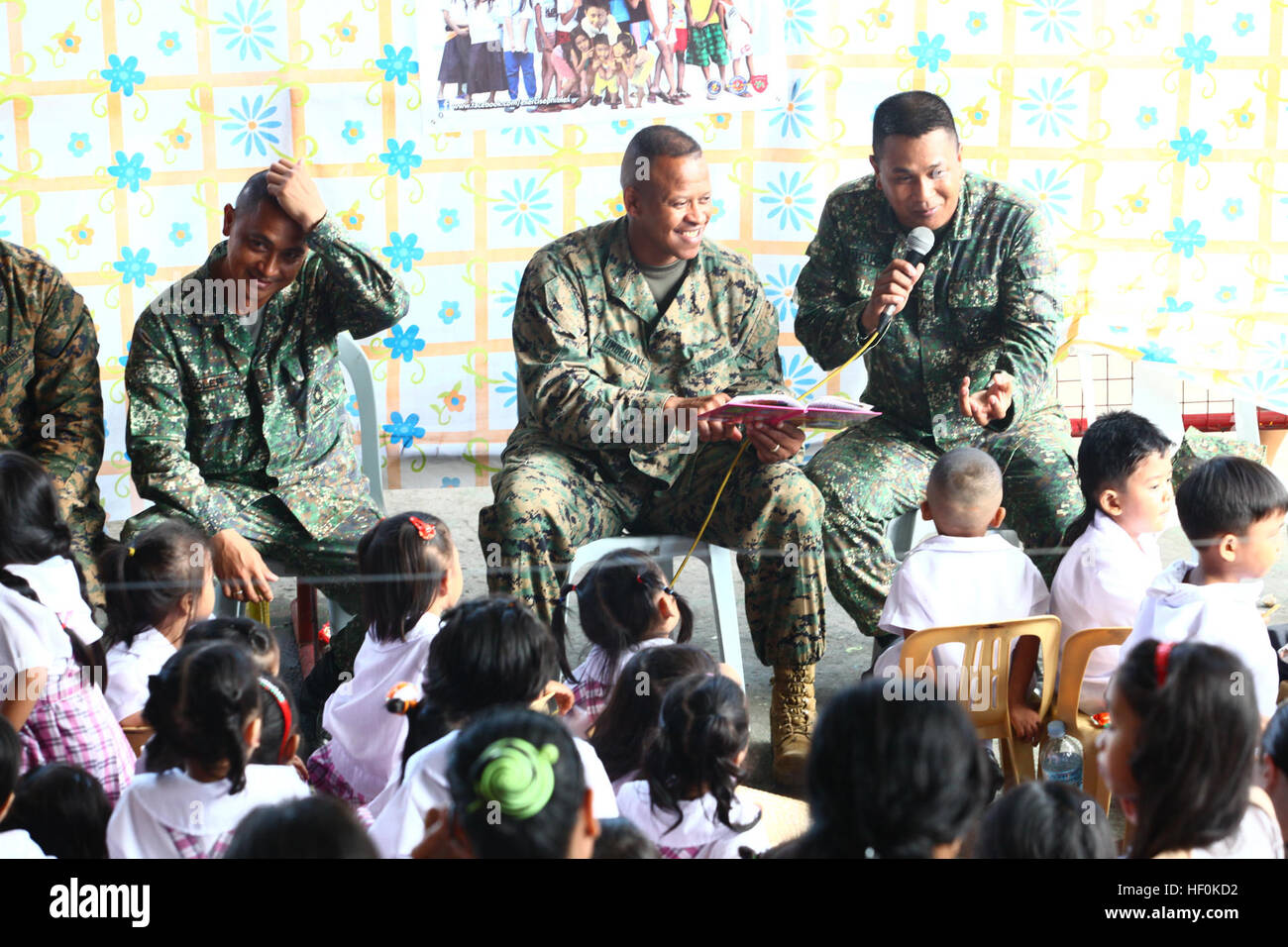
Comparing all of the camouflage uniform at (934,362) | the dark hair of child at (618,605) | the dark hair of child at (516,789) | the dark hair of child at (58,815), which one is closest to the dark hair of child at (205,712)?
the dark hair of child at (58,815)

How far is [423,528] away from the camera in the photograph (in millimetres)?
2605

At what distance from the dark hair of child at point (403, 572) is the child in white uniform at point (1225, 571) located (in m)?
1.19

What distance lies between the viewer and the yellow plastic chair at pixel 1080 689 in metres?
2.51

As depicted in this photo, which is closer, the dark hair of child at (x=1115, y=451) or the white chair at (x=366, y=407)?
the dark hair of child at (x=1115, y=451)

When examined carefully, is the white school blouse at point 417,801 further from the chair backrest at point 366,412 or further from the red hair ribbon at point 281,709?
the chair backrest at point 366,412

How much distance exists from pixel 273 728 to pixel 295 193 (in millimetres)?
1417

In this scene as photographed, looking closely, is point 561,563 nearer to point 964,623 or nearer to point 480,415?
point 964,623

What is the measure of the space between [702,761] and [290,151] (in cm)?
282

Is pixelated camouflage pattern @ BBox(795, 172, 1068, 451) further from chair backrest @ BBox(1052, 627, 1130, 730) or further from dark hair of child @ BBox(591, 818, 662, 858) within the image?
dark hair of child @ BBox(591, 818, 662, 858)

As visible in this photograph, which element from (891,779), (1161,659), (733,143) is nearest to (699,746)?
(891,779)

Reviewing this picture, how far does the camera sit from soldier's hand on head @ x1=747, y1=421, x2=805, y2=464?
126 inches

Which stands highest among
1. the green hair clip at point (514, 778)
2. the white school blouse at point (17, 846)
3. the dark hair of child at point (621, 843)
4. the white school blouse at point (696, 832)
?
the green hair clip at point (514, 778)

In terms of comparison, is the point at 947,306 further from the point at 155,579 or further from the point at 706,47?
the point at 155,579

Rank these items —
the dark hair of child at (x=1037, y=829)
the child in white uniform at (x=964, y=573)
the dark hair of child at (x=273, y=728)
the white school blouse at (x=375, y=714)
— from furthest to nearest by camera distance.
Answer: the child in white uniform at (x=964, y=573)
the white school blouse at (x=375, y=714)
the dark hair of child at (x=273, y=728)
the dark hair of child at (x=1037, y=829)
